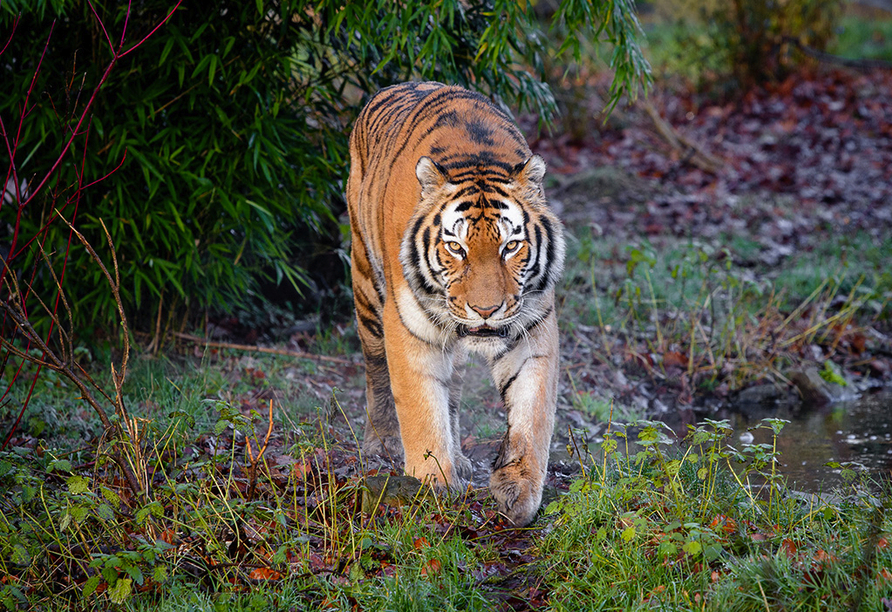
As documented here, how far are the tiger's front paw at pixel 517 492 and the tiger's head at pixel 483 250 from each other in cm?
51

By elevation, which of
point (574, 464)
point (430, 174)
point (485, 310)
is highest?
point (430, 174)

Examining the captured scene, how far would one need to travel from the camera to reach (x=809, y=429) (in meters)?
4.73

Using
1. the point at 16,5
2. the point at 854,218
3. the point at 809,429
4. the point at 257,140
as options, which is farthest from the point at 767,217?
the point at 16,5

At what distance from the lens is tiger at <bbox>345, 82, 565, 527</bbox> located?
3203 mm

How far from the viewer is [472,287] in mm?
3139

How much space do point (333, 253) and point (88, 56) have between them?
7.00ft

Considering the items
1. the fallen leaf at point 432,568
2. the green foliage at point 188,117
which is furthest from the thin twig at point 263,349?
the fallen leaf at point 432,568

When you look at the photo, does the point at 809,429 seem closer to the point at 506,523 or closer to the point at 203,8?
the point at 506,523

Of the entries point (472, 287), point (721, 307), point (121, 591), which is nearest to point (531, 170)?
point (472, 287)

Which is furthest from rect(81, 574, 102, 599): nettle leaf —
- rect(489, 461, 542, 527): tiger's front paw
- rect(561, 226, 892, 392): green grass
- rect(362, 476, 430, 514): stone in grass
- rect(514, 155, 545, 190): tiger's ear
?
rect(561, 226, 892, 392): green grass

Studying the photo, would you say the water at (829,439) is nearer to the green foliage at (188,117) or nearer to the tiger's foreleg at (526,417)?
the tiger's foreleg at (526,417)

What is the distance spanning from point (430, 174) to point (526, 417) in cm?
105

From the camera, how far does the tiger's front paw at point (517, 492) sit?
10.4ft

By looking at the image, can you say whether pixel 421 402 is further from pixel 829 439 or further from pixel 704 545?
pixel 829 439
